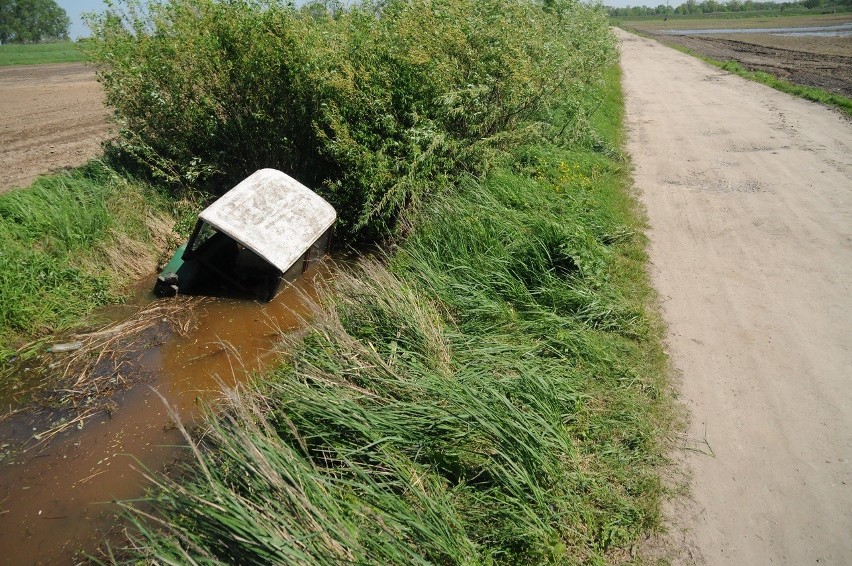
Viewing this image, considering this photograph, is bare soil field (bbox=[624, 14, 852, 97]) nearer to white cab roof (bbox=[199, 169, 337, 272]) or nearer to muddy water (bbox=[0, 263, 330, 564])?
white cab roof (bbox=[199, 169, 337, 272])

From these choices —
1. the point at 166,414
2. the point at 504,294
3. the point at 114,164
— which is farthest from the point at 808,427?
the point at 114,164

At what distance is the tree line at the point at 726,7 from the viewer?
91625 millimetres

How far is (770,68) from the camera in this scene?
1064 inches

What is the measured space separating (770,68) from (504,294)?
2757cm

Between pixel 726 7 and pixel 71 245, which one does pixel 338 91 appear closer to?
pixel 71 245

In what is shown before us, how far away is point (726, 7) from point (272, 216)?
486 feet

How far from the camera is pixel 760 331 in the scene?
6250 mm

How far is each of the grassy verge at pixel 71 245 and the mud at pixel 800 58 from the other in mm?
21325

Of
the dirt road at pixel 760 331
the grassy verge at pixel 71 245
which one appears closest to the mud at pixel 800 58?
the dirt road at pixel 760 331

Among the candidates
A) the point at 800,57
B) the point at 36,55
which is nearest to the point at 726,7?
the point at 800,57

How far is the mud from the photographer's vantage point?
22.4m

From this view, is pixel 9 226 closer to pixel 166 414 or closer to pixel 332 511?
pixel 166 414

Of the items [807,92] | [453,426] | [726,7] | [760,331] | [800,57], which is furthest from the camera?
[726,7]

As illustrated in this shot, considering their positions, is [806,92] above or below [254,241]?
above
